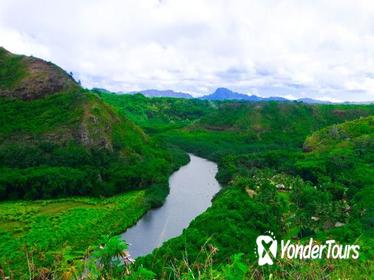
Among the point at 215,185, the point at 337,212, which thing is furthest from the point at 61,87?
the point at 337,212

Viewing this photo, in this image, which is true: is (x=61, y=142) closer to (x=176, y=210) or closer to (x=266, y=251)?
(x=176, y=210)

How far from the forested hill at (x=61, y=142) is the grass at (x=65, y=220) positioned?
17.9ft

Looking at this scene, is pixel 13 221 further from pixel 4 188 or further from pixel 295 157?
pixel 295 157

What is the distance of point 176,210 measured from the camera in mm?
96750

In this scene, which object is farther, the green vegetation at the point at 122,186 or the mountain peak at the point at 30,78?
the mountain peak at the point at 30,78

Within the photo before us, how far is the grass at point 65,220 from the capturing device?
68062 millimetres

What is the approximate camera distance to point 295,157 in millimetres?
136500

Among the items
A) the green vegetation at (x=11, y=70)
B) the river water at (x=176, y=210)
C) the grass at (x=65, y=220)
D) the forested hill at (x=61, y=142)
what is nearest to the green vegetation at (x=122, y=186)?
the grass at (x=65, y=220)

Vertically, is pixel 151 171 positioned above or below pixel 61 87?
below

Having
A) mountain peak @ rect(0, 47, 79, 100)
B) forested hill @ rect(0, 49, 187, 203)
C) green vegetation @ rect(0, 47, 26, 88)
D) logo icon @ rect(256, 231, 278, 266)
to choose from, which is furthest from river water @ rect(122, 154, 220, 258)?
green vegetation @ rect(0, 47, 26, 88)

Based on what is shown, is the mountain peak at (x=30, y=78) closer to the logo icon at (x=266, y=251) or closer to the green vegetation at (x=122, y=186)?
the green vegetation at (x=122, y=186)

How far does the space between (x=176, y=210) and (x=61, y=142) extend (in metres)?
44.0

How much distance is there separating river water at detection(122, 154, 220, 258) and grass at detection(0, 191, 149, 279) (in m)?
3.27

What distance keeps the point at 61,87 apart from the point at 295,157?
275 ft
